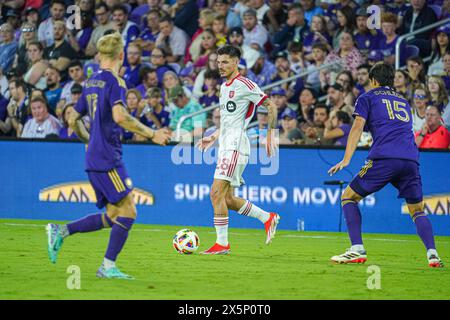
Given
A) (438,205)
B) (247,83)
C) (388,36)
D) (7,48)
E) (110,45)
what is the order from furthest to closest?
(7,48)
(388,36)
(438,205)
(247,83)
(110,45)

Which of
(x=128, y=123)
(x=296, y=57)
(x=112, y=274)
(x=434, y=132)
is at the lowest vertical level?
(x=112, y=274)

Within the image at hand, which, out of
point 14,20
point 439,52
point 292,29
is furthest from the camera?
point 14,20

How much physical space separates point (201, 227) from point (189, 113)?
2756 mm

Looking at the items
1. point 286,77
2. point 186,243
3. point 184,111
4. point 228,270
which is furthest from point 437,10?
point 228,270

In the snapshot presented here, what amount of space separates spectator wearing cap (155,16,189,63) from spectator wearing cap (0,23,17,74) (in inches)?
131

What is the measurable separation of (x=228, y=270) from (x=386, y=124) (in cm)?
240

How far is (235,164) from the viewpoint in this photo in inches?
472

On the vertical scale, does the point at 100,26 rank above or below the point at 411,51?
above

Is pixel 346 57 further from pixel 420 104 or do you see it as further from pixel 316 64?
pixel 420 104

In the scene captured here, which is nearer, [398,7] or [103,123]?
[103,123]

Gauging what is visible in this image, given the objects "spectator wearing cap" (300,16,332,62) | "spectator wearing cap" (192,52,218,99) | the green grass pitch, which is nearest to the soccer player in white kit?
the green grass pitch

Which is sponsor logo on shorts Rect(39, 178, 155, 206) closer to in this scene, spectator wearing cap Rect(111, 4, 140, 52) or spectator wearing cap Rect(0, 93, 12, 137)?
spectator wearing cap Rect(0, 93, 12, 137)

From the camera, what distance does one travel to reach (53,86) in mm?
19812
